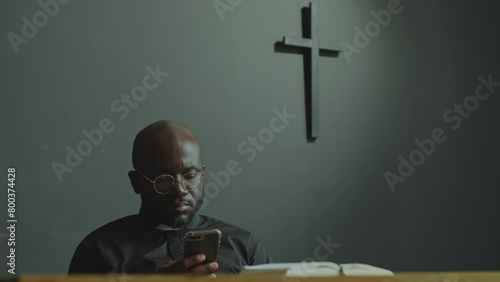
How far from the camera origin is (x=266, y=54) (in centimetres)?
366

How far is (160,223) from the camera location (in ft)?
8.73

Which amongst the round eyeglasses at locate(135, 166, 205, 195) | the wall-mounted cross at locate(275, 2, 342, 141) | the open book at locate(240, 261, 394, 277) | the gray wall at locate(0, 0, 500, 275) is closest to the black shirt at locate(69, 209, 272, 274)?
the round eyeglasses at locate(135, 166, 205, 195)

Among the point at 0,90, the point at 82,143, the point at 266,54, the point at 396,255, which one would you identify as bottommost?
the point at 396,255

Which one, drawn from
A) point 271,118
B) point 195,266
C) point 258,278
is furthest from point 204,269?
point 271,118

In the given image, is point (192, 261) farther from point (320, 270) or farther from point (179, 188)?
point (320, 270)

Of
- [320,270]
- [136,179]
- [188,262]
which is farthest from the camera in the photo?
[136,179]

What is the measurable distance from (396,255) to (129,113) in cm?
163

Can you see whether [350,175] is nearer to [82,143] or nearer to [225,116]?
[225,116]

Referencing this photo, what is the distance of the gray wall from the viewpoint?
121 inches

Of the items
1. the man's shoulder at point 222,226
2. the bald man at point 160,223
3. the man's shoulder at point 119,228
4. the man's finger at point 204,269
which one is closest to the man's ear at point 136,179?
the bald man at point 160,223

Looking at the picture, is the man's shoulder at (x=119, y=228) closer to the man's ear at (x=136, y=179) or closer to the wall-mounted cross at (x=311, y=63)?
the man's ear at (x=136, y=179)

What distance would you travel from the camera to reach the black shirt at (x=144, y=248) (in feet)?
8.23

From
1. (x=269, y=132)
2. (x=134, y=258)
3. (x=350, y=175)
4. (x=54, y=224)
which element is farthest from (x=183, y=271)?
(x=350, y=175)

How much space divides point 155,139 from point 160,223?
304mm
